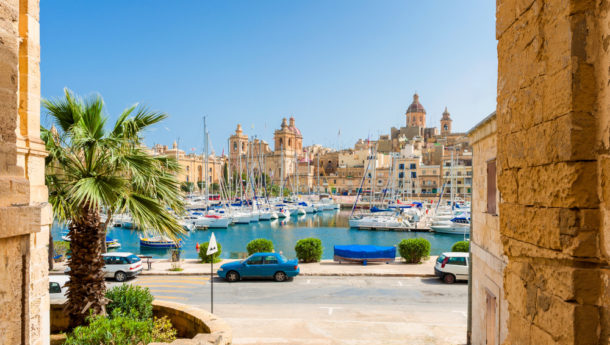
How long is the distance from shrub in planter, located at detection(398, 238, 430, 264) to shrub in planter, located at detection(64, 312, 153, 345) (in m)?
12.4

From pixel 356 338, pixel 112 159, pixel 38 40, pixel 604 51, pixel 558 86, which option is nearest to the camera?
pixel 604 51

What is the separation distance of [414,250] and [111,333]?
1311 cm

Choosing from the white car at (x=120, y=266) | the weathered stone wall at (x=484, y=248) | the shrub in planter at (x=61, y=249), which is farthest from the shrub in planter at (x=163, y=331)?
the shrub in planter at (x=61, y=249)

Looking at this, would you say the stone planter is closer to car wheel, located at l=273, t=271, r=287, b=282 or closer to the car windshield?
car wheel, located at l=273, t=271, r=287, b=282

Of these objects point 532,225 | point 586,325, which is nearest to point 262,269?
point 532,225

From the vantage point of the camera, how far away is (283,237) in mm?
34469

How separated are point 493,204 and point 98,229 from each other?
602cm

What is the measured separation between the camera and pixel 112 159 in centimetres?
576

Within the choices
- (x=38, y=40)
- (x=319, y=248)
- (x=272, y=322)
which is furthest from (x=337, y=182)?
(x=38, y=40)

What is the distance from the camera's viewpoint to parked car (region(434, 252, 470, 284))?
43.5ft

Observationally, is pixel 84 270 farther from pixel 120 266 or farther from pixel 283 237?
pixel 283 237

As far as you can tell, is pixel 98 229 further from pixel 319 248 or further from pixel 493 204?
pixel 319 248

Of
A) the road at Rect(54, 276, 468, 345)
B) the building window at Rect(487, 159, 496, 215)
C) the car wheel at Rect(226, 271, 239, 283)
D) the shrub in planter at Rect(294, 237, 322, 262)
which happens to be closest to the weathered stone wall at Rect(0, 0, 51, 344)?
the building window at Rect(487, 159, 496, 215)

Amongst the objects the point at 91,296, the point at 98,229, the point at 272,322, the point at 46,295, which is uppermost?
the point at 98,229
